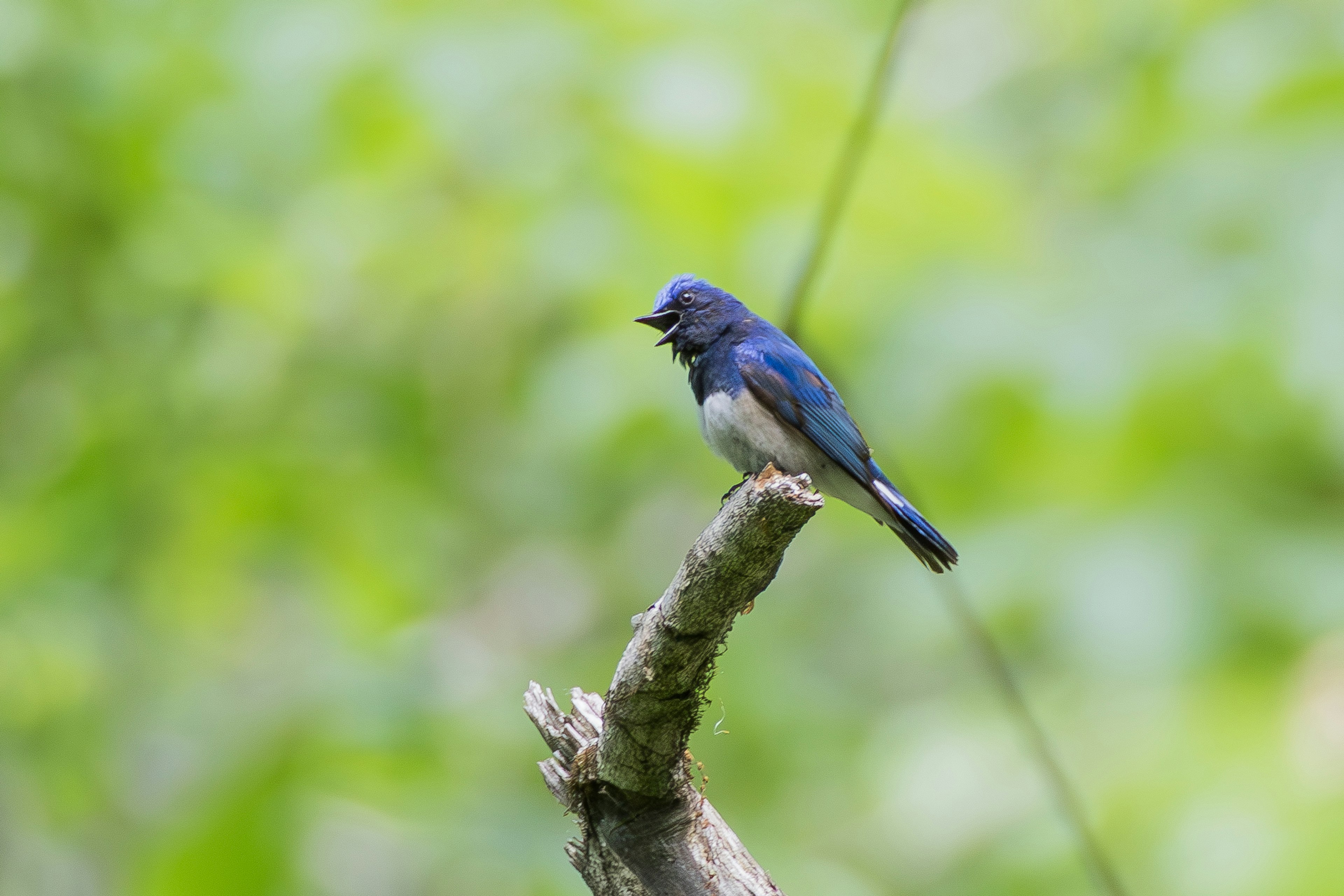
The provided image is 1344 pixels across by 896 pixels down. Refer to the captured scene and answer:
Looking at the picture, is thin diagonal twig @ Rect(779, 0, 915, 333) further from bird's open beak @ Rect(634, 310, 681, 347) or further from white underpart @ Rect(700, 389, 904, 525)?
bird's open beak @ Rect(634, 310, 681, 347)

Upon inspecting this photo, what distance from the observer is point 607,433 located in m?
4.60

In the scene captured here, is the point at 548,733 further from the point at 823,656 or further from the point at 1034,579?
the point at 823,656

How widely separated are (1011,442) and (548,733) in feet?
7.32

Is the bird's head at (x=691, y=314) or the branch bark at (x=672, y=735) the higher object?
the bird's head at (x=691, y=314)

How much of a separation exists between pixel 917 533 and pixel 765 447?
22.4 inches

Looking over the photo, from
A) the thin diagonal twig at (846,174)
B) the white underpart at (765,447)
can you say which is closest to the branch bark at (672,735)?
the thin diagonal twig at (846,174)

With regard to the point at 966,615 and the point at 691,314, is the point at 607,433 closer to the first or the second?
the point at 691,314

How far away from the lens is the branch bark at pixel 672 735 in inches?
91.2

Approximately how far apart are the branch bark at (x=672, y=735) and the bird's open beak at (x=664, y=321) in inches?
63.8

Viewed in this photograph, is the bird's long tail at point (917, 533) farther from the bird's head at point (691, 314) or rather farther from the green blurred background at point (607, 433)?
the bird's head at point (691, 314)

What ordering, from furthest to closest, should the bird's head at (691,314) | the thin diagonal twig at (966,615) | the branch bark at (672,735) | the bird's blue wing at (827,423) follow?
the bird's head at (691,314)
the bird's blue wing at (827,423)
the thin diagonal twig at (966,615)
the branch bark at (672,735)

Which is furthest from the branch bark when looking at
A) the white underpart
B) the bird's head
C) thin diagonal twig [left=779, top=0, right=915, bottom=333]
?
the bird's head

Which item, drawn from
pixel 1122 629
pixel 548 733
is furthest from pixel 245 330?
pixel 1122 629

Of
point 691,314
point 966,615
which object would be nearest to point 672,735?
point 966,615
